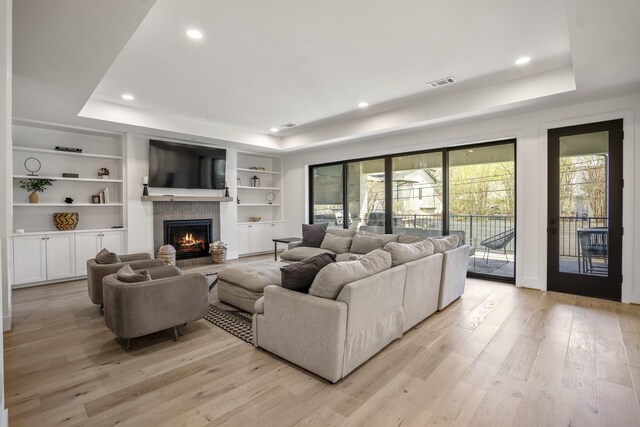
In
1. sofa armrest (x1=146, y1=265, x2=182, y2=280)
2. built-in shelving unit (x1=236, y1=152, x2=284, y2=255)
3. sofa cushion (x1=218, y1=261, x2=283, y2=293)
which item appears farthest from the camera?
built-in shelving unit (x1=236, y1=152, x2=284, y2=255)

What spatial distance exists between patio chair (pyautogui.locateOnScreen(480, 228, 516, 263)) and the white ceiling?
2.05 m

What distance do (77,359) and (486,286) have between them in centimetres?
516

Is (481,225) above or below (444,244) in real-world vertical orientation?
above

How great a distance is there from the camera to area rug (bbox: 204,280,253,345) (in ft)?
10.5

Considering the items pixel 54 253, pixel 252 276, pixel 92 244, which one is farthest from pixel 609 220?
pixel 54 253

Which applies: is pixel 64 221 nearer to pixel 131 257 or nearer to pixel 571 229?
pixel 131 257

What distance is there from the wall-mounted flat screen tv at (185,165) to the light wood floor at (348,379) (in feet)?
10.9

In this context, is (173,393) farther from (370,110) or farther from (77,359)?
(370,110)

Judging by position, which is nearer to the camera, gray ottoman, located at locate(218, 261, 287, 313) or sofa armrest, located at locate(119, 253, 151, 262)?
gray ottoman, located at locate(218, 261, 287, 313)

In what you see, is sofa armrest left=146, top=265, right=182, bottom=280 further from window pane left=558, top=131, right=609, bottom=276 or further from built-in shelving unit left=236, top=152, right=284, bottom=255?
window pane left=558, top=131, right=609, bottom=276

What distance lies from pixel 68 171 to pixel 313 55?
16.2 feet

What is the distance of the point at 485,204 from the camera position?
5422 millimetres

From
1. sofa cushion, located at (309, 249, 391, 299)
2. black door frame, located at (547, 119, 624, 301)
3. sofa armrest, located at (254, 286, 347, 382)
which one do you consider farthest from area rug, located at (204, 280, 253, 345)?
black door frame, located at (547, 119, 624, 301)

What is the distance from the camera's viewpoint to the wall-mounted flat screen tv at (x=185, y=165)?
612 centimetres
